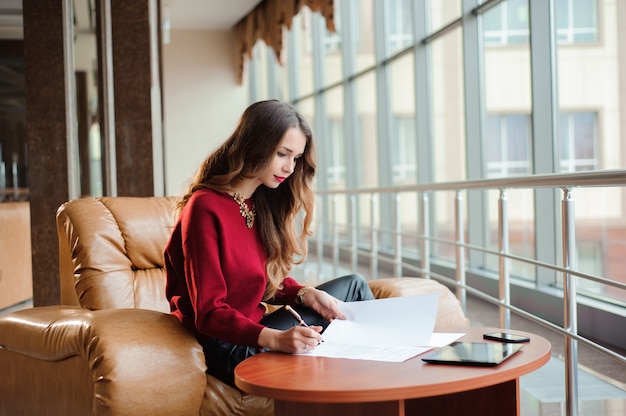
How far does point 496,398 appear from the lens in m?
1.55

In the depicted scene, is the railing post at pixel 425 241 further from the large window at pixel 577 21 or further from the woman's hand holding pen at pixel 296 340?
the woman's hand holding pen at pixel 296 340

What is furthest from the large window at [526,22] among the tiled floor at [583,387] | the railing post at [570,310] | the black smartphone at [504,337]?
the black smartphone at [504,337]

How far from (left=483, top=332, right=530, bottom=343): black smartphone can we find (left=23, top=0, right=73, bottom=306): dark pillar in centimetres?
265

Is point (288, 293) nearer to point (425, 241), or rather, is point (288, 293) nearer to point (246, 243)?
point (246, 243)

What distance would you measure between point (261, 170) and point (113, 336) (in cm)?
50

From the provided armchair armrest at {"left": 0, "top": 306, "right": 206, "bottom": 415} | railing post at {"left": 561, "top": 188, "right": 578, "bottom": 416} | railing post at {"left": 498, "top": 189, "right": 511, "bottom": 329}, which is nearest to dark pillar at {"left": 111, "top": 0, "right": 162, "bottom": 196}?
railing post at {"left": 498, "top": 189, "right": 511, "bottom": 329}

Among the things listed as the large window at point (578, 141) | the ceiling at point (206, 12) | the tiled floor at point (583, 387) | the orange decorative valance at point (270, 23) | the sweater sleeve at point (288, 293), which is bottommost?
the tiled floor at point (583, 387)

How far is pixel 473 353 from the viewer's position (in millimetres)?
1453

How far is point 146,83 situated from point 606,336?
2.52 metres

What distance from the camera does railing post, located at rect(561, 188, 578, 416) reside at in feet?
7.10

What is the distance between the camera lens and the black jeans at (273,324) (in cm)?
178

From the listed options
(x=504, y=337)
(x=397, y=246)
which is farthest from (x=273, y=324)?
(x=397, y=246)

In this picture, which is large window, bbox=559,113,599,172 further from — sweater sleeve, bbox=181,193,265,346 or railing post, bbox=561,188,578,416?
sweater sleeve, bbox=181,193,265,346

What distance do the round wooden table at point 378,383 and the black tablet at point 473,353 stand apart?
14 millimetres
